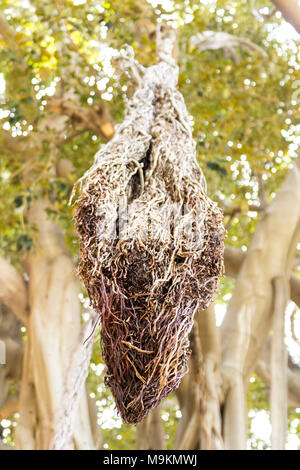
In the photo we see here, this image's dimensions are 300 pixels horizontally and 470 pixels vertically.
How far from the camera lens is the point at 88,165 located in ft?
14.5

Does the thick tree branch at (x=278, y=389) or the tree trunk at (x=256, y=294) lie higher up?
the tree trunk at (x=256, y=294)

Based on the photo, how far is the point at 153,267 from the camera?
127cm

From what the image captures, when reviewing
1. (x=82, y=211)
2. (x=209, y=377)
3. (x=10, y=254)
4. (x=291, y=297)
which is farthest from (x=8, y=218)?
(x=82, y=211)

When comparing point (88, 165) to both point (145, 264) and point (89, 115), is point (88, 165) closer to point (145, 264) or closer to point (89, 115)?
point (89, 115)

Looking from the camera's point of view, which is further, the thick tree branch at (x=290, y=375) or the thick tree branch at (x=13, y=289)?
the thick tree branch at (x=290, y=375)

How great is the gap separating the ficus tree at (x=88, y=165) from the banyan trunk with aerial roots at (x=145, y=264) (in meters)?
2.03

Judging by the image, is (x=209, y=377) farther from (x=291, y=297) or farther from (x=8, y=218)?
(x=8, y=218)

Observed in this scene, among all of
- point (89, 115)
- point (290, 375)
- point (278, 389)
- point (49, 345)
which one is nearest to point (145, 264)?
point (278, 389)

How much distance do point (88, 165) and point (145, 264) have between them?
3253 mm

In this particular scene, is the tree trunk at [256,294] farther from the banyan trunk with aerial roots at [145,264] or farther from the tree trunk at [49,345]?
the banyan trunk with aerial roots at [145,264]

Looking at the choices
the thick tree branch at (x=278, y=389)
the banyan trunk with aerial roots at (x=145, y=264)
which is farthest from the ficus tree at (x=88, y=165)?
the banyan trunk with aerial roots at (x=145, y=264)

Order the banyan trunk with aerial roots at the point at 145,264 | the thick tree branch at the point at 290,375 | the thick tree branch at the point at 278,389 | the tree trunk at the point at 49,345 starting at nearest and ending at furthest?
the banyan trunk with aerial roots at the point at 145,264
the thick tree branch at the point at 278,389
the tree trunk at the point at 49,345
the thick tree branch at the point at 290,375

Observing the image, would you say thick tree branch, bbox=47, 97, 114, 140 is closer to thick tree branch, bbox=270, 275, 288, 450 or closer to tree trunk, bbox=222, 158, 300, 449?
tree trunk, bbox=222, 158, 300, 449

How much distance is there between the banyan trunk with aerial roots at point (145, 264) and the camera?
1.26m
